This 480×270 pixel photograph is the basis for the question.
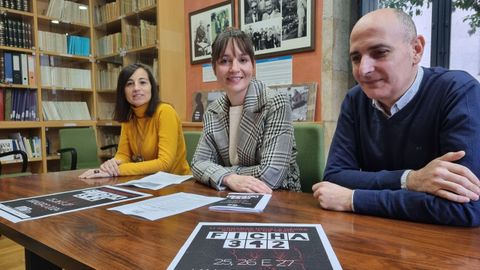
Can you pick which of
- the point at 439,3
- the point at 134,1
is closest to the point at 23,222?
the point at 439,3

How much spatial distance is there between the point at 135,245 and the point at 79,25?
14.6 ft

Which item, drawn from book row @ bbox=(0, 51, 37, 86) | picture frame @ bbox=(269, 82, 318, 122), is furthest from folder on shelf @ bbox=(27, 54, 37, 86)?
picture frame @ bbox=(269, 82, 318, 122)

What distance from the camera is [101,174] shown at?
5.46 ft

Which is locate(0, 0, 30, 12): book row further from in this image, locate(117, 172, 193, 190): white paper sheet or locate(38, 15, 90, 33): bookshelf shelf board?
locate(117, 172, 193, 190): white paper sheet

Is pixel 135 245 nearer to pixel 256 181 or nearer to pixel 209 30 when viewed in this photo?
pixel 256 181

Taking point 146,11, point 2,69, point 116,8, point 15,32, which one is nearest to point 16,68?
point 2,69

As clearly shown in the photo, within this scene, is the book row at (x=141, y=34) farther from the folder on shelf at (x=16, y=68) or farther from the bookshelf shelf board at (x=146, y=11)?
the folder on shelf at (x=16, y=68)

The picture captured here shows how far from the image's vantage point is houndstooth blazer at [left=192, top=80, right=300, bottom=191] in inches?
52.4

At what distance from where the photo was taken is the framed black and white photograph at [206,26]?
10.9ft

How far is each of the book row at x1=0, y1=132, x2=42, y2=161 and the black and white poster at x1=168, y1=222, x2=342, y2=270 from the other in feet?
12.5

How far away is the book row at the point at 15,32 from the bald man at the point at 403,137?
3968 mm

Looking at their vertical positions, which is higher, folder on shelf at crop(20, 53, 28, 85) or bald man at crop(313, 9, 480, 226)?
folder on shelf at crop(20, 53, 28, 85)

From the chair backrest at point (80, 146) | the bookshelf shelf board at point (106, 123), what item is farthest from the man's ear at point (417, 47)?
the bookshelf shelf board at point (106, 123)

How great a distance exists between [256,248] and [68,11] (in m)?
4.62
